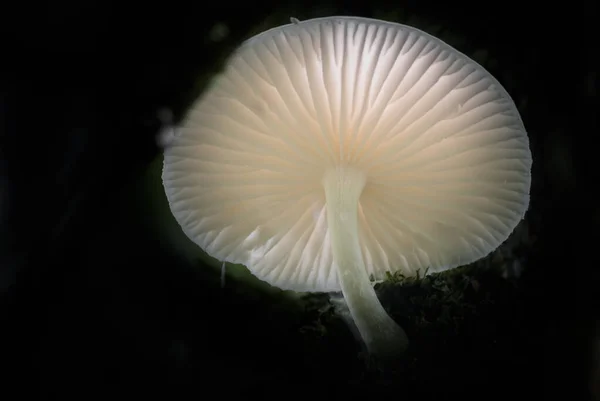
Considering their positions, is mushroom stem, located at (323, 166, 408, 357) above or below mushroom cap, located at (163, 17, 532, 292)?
below

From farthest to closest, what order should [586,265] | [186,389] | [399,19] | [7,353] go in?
[399,19]
[586,265]
[186,389]
[7,353]

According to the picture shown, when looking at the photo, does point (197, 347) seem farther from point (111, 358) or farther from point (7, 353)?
point (7, 353)

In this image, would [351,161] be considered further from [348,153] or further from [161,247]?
[161,247]

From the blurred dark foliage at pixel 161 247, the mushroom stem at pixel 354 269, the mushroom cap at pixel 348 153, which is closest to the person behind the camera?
the blurred dark foliage at pixel 161 247

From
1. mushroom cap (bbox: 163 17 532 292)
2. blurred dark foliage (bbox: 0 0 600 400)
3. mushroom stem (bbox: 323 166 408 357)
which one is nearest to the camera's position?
blurred dark foliage (bbox: 0 0 600 400)

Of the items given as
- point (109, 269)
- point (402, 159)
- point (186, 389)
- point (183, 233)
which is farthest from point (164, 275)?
point (402, 159)

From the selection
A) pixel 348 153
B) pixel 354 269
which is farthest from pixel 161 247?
pixel 348 153
